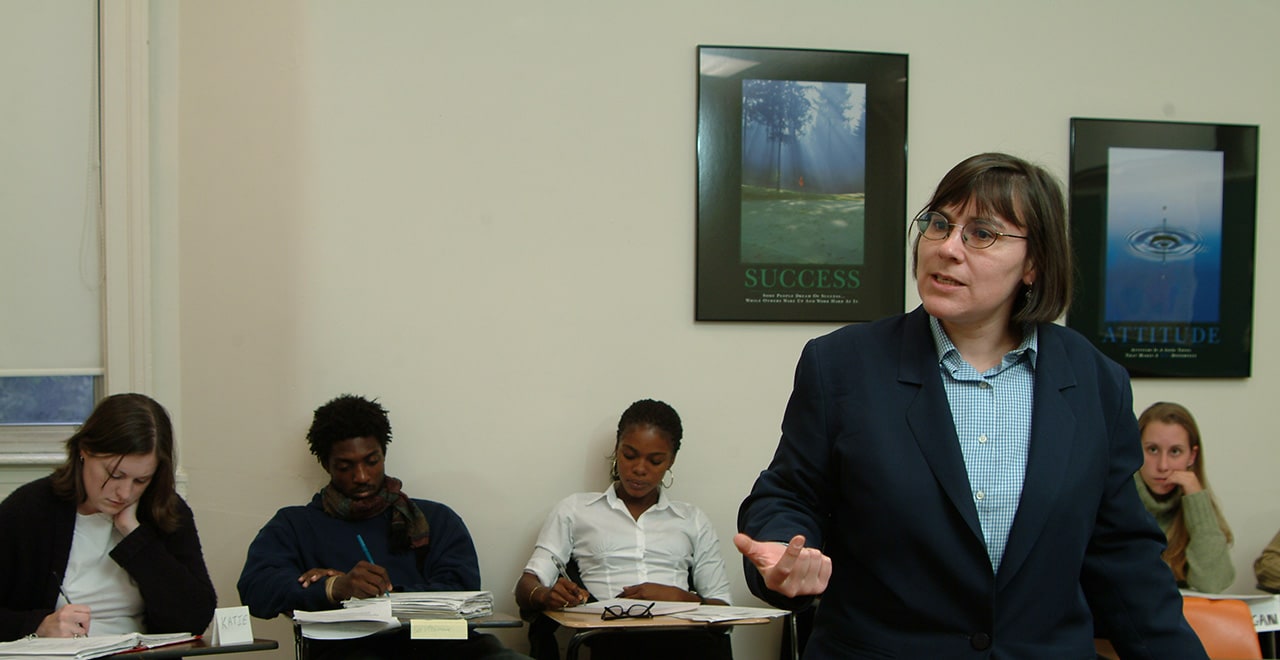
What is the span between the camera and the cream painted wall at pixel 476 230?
12.1ft

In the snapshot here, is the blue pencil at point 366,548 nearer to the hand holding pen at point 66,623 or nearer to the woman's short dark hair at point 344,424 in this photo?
the woman's short dark hair at point 344,424

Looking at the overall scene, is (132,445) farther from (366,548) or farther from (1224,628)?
(1224,628)

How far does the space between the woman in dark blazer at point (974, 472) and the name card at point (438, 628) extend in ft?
4.35

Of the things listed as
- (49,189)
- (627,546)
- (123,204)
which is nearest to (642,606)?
(627,546)

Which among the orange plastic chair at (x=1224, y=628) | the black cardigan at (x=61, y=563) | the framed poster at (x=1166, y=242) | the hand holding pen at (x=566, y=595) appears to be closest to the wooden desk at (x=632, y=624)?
the hand holding pen at (x=566, y=595)

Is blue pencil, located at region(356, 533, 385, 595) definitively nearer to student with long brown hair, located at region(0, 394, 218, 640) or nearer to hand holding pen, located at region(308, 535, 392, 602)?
hand holding pen, located at region(308, 535, 392, 602)

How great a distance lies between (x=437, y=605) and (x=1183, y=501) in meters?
2.65

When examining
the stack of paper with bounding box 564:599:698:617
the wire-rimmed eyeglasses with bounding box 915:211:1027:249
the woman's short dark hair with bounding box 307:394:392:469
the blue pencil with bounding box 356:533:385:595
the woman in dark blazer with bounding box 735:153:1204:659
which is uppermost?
the wire-rimmed eyeglasses with bounding box 915:211:1027:249

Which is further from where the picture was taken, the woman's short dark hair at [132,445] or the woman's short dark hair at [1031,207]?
the woman's short dark hair at [132,445]

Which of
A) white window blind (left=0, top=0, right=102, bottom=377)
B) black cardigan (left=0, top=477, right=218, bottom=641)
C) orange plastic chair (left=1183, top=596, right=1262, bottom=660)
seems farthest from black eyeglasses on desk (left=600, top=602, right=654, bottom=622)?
white window blind (left=0, top=0, right=102, bottom=377)

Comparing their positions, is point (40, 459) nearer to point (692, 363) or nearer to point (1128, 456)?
point (692, 363)

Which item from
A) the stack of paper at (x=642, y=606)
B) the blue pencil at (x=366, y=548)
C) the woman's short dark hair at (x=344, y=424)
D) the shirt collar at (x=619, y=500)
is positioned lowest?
the stack of paper at (x=642, y=606)

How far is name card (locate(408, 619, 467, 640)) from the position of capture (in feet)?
9.01

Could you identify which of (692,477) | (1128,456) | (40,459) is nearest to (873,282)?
(692,477)
